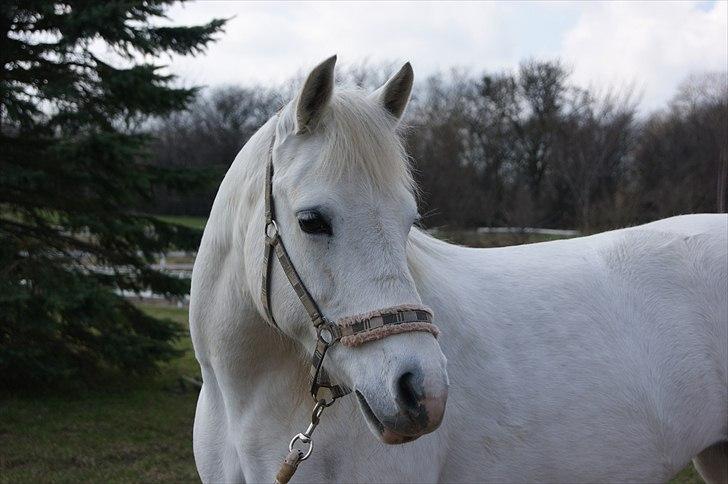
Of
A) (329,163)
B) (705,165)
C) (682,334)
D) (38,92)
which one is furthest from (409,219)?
(705,165)

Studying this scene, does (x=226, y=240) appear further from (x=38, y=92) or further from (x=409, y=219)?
(x=38, y=92)

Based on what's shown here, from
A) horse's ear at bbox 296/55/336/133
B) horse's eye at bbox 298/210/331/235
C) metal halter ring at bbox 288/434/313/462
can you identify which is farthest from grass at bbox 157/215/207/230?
horse's eye at bbox 298/210/331/235

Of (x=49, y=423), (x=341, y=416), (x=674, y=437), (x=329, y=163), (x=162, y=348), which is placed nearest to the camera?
(x=329, y=163)

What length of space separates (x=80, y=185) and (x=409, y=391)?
8.01 metres

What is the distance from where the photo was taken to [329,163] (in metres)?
2.14

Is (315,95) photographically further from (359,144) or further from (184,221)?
(184,221)

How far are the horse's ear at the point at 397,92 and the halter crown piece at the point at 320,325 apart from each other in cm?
42

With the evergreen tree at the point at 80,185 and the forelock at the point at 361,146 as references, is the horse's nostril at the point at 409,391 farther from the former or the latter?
the evergreen tree at the point at 80,185

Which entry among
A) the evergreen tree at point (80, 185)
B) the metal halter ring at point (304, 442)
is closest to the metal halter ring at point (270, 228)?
the metal halter ring at point (304, 442)

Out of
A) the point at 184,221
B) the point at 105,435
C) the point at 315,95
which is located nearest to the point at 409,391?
the point at 315,95

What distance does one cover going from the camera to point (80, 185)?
885 centimetres

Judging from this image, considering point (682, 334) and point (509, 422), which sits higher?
point (682, 334)

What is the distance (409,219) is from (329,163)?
1.03 ft

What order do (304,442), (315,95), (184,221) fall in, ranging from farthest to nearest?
(184,221), (304,442), (315,95)
